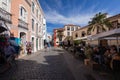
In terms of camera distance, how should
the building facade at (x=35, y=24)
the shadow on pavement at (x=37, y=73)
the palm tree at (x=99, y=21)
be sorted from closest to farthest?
1. the shadow on pavement at (x=37, y=73)
2. the building facade at (x=35, y=24)
3. the palm tree at (x=99, y=21)

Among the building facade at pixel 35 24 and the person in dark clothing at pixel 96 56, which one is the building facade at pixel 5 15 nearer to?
the person in dark clothing at pixel 96 56

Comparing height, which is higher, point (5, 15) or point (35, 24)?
point (35, 24)

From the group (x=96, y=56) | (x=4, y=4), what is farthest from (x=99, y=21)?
(x=96, y=56)

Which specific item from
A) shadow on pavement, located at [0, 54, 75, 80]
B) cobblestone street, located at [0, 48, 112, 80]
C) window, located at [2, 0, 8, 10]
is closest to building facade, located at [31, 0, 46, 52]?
window, located at [2, 0, 8, 10]

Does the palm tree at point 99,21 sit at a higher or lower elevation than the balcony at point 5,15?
higher

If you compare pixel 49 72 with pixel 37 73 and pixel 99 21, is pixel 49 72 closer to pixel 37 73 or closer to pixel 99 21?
pixel 37 73

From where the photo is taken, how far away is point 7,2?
1420cm

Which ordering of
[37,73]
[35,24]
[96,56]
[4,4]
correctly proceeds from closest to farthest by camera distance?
[37,73] < [96,56] < [4,4] < [35,24]

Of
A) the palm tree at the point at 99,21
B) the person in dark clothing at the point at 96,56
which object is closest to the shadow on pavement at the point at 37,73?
the person in dark clothing at the point at 96,56

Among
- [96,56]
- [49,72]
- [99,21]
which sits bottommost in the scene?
[49,72]

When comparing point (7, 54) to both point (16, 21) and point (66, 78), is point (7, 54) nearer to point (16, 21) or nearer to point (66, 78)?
point (66, 78)

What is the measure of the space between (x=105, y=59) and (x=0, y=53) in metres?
6.22

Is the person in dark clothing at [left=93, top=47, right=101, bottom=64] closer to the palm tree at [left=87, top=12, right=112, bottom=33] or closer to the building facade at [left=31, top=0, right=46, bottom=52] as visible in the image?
the building facade at [left=31, top=0, right=46, bottom=52]

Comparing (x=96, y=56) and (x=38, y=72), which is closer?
(x=38, y=72)
